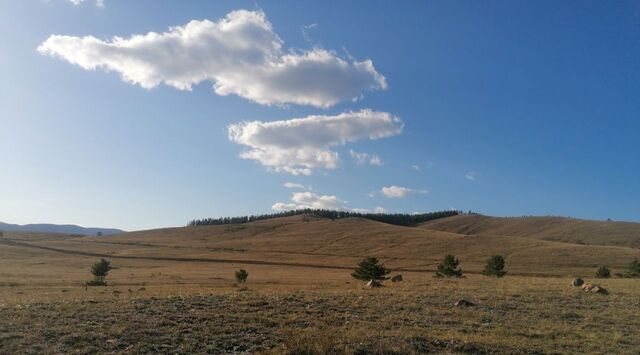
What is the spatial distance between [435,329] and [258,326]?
5.08 m

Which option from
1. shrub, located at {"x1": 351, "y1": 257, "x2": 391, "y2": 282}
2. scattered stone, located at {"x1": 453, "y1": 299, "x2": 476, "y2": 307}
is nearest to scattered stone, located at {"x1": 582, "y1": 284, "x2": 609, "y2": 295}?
scattered stone, located at {"x1": 453, "y1": 299, "x2": 476, "y2": 307}

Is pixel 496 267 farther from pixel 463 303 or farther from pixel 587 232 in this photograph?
pixel 587 232

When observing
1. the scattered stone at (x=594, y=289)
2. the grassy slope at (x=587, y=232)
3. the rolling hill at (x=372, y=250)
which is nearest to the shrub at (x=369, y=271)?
the scattered stone at (x=594, y=289)

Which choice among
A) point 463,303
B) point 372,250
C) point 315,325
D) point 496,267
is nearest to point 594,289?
point 463,303

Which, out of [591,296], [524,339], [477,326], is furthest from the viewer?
[591,296]

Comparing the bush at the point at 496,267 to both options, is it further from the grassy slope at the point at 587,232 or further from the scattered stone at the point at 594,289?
the grassy slope at the point at 587,232

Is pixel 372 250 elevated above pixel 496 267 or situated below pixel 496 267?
below

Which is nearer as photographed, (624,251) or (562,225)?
(624,251)

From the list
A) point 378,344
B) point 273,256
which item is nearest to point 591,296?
point 378,344

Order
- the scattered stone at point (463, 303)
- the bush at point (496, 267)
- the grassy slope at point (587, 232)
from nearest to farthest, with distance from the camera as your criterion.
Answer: the scattered stone at point (463, 303), the bush at point (496, 267), the grassy slope at point (587, 232)

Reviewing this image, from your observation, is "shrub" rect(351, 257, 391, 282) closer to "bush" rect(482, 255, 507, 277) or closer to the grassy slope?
"bush" rect(482, 255, 507, 277)

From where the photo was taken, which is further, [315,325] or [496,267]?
[496,267]

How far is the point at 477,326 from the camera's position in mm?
15328

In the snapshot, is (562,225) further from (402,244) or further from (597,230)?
(402,244)
